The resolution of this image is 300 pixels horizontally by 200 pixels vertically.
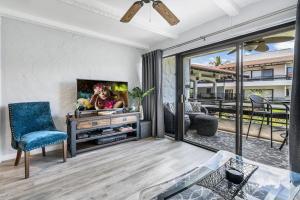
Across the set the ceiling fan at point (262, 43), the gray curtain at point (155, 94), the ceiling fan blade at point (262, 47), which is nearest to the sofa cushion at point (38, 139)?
the gray curtain at point (155, 94)

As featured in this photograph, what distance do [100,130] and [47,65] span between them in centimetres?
156

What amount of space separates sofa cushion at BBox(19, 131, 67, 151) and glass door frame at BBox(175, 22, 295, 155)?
7.66 feet

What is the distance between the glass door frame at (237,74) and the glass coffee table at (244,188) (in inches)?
44.5

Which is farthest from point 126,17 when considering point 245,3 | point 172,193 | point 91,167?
point 91,167

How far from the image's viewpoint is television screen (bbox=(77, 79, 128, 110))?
10.0 feet

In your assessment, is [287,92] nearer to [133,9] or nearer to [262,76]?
[262,76]

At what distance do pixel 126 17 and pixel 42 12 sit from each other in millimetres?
1550

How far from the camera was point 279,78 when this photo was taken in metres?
2.57

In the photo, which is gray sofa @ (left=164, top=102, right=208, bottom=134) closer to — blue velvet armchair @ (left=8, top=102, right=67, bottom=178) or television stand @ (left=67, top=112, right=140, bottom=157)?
television stand @ (left=67, top=112, right=140, bottom=157)

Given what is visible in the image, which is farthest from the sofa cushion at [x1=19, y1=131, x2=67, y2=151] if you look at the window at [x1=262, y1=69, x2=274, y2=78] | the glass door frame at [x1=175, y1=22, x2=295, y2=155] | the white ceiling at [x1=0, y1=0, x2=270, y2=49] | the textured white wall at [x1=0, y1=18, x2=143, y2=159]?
the window at [x1=262, y1=69, x2=274, y2=78]

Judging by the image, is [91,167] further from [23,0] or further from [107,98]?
[23,0]

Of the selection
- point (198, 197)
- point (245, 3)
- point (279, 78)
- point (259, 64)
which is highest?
point (245, 3)

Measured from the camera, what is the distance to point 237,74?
2568 millimetres

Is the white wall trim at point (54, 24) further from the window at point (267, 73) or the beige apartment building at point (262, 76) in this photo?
the window at point (267, 73)
